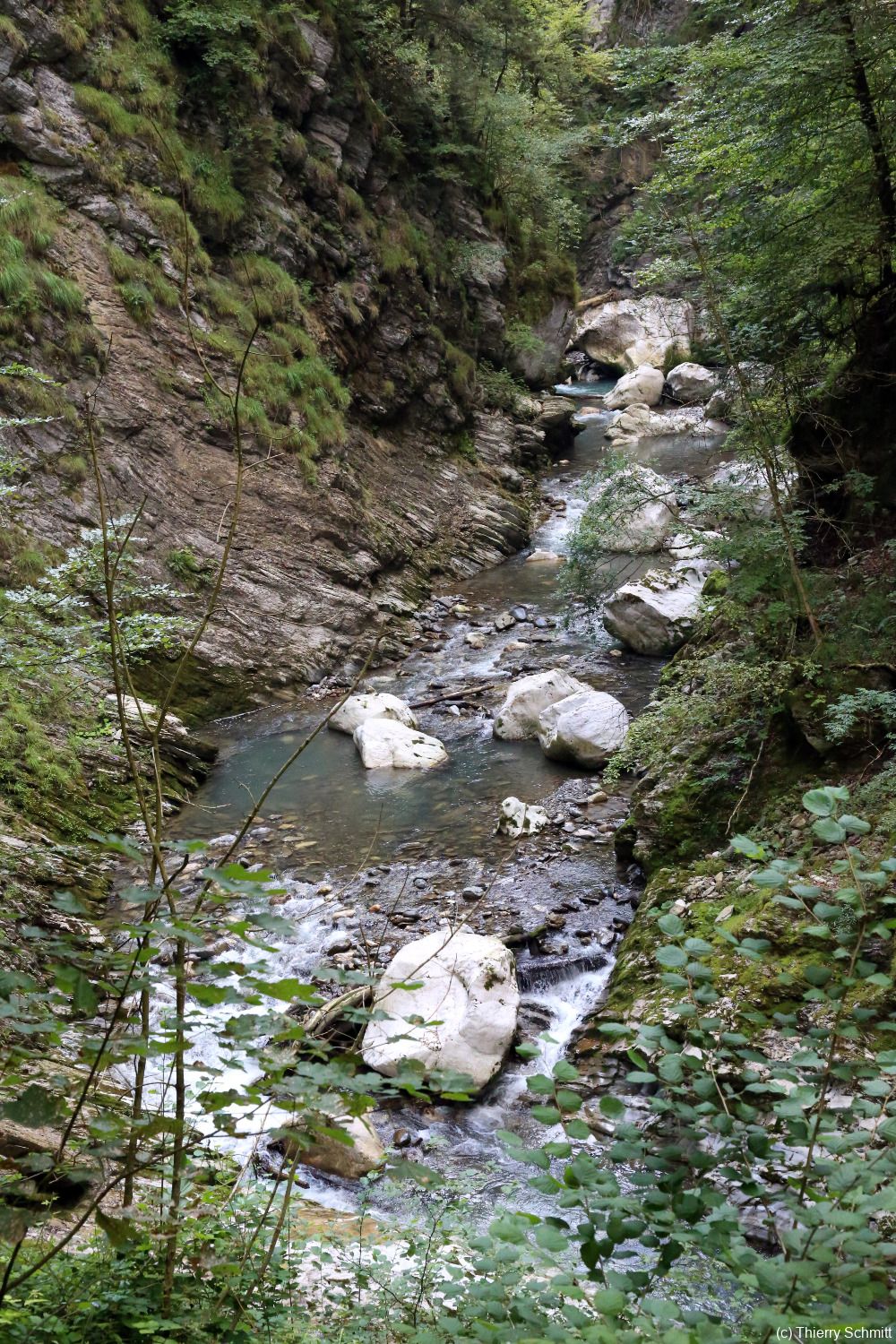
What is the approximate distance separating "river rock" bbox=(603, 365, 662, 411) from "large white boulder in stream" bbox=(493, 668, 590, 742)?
16962mm

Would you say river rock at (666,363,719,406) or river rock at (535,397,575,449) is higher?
river rock at (666,363,719,406)

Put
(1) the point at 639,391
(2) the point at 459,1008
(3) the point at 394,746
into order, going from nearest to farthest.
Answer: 1. (2) the point at 459,1008
2. (3) the point at 394,746
3. (1) the point at 639,391

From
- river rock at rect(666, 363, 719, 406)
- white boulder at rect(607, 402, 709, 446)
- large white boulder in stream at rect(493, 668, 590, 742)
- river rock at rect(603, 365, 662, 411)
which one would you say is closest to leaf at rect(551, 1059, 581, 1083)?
large white boulder in stream at rect(493, 668, 590, 742)

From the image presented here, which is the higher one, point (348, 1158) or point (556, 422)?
point (556, 422)

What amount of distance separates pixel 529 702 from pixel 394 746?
57.9 inches

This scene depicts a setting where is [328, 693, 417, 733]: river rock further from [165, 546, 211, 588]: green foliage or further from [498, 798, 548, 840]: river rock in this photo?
[165, 546, 211, 588]: green foliage

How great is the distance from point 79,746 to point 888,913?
6.17m

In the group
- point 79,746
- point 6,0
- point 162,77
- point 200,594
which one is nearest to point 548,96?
point 162,77

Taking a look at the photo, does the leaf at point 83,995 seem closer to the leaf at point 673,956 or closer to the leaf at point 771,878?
the leaf at point 673,956

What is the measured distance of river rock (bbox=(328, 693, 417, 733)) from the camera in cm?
984

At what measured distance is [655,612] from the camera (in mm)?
10773

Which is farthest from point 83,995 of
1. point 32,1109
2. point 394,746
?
point 394,746

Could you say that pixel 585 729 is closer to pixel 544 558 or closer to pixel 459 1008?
pixel 459 1008

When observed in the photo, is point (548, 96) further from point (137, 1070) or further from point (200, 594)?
point (137, 1070)
